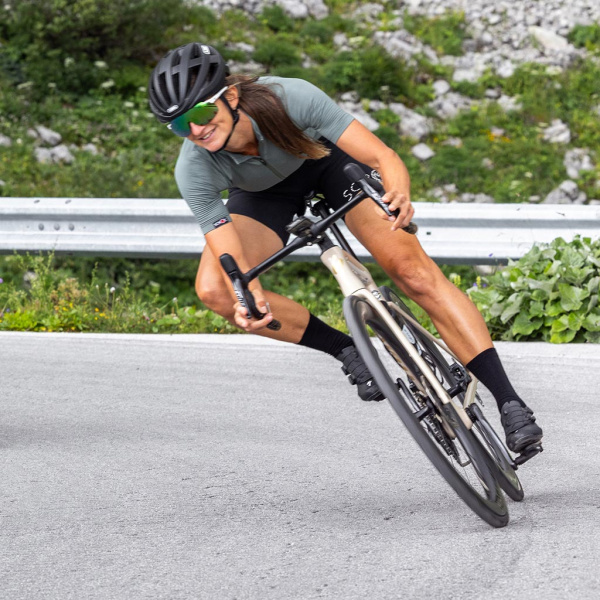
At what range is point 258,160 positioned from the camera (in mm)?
4387

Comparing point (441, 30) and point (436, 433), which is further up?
point (436, 433)

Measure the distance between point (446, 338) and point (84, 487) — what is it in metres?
1.64

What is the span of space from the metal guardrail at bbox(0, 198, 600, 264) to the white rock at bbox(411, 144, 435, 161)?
5.18m

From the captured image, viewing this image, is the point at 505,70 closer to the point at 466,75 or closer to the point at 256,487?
the point at 466,75

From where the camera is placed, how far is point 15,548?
3.73 meters

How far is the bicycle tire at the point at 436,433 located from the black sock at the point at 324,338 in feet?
1.99

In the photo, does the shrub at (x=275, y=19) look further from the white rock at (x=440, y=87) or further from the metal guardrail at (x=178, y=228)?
the metal guardrail at (x=178, y=228)

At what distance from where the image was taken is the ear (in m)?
4.21

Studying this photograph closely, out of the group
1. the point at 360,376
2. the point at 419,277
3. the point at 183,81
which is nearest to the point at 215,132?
the point at 183,81

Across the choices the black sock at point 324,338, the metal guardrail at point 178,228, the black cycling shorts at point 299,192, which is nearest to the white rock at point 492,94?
the metal guardrail at point 178,228

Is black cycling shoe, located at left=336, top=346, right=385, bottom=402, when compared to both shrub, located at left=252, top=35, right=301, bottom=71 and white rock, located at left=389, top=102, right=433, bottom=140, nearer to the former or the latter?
white rock, located at left=389, top=102, right=433, bottom=140

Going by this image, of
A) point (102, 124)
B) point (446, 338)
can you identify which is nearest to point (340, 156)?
point (446, 338)

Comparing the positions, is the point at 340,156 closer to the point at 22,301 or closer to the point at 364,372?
the point at 364,372

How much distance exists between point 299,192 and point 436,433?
1.37 m
